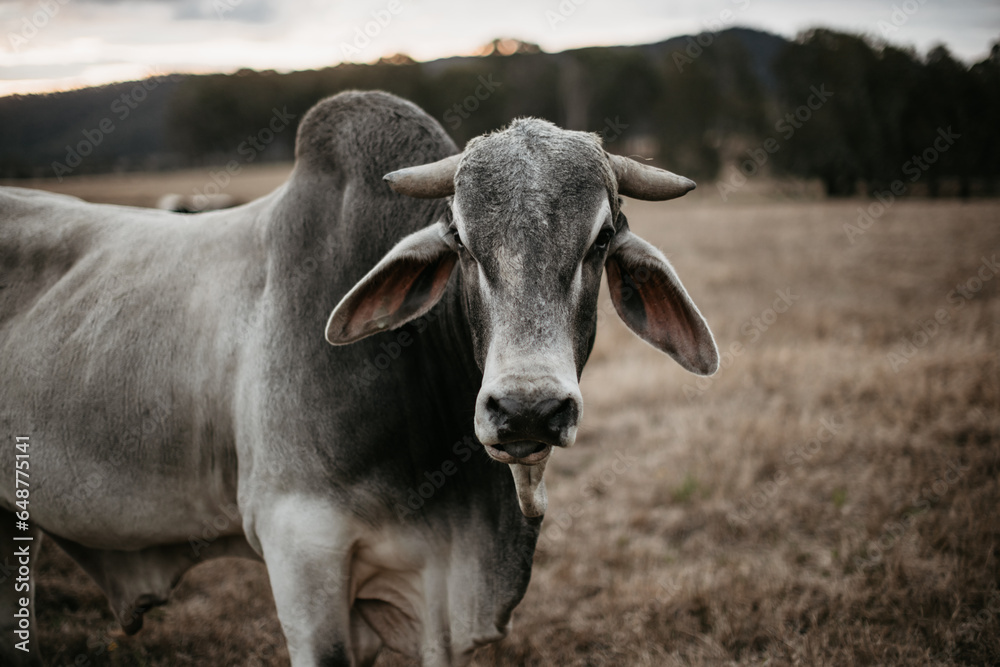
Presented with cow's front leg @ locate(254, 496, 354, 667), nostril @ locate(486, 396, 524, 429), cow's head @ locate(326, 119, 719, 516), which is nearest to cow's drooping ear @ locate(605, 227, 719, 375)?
cow's head @ locate(326, 119, 719, 516)

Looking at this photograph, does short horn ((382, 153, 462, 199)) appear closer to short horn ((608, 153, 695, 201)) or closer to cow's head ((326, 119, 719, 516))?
cow's head ((326, 119, 719, 516))

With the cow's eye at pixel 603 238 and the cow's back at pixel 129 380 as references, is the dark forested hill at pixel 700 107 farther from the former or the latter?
the cow's eye at pixel 603 238

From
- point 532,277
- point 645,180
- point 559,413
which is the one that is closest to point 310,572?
point 559,413

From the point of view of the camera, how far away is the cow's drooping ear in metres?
2.57

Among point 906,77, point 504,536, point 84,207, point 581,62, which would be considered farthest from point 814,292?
point 581,62

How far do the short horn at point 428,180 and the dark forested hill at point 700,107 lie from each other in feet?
57.4

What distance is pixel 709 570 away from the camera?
450 cm

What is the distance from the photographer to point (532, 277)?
2152mm

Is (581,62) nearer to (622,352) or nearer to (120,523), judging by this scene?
(622,352)

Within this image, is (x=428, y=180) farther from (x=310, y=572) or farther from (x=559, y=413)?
(x=310, y=572)

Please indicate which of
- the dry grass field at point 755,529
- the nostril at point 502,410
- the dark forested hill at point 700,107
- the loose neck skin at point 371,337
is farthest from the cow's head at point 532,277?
the dark forested hill at point 700,107

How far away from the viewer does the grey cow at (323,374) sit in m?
2.66

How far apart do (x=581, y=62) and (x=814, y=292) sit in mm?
52307

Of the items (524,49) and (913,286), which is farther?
(524,49)
